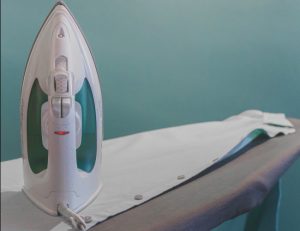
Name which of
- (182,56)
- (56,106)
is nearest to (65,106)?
(56,106)

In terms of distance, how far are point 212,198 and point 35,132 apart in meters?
0.26

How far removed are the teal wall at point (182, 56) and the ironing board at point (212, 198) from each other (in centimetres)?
19

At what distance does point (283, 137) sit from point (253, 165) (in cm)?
21

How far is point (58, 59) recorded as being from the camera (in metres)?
0.47

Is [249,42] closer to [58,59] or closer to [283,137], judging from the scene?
[283,137]

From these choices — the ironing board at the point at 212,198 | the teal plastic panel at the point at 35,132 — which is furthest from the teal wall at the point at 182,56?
the ironing board at the point at 212,198

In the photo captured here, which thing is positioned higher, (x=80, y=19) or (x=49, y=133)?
(x=80, y=19)

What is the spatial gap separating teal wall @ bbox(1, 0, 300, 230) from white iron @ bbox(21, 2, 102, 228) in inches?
1.1

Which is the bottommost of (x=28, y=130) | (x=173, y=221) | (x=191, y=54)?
(x=173, y=221)

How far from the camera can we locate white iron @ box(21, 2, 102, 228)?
0.45m

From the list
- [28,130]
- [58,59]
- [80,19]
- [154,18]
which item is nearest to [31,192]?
[28,130]

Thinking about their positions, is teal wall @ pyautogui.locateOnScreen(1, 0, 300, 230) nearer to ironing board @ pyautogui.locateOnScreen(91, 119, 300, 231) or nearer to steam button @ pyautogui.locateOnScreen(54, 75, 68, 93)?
steam button @ pyautogui.locateOnScreen(54, 75, 68, 93)

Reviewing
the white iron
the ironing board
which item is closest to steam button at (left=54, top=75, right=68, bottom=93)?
the white iron

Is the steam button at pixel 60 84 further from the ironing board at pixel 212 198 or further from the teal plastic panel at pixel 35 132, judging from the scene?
the ironing board at pixel 212 198
